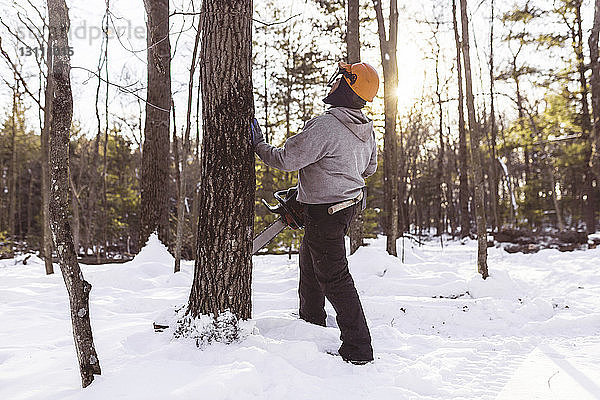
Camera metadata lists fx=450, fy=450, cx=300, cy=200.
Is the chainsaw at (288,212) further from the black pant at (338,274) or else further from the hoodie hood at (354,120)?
the hoodie hood at (354,120)

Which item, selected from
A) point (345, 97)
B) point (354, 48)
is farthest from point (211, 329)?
point (354, 48)

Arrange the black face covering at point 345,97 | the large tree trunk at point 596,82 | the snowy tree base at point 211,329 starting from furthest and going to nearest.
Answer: the large tree trunk at point 596,82 → the black face covering at point 345,97 → the snowy tree base at point 211,329

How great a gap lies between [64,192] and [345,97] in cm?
202

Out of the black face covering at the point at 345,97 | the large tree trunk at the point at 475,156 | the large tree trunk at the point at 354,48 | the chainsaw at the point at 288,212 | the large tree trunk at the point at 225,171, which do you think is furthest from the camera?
the large tree trunk at the point at 354,48

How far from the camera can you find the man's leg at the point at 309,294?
370cm

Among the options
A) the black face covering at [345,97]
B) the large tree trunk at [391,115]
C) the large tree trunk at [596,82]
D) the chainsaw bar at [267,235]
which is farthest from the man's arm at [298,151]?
the large tree trunk at [596,82]

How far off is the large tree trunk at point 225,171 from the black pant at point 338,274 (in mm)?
482

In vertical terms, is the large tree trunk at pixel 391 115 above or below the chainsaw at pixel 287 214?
above

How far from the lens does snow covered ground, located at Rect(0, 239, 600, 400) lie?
2436 mm

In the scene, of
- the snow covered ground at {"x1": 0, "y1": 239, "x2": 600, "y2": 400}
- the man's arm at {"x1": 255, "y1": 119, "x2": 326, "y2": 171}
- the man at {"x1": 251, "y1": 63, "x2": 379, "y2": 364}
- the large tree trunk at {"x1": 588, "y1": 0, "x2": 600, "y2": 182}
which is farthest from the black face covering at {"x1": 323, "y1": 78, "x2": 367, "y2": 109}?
the large tree trunk at {"x1": 588, "y1": 0, "x2": 600, "y2": 182}

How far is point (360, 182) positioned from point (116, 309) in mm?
3106

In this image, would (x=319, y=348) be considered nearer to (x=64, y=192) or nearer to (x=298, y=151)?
(x=298, y=151)

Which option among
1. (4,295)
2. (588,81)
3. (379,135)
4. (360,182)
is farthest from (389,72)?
(588,81)

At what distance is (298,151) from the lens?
125 inches
